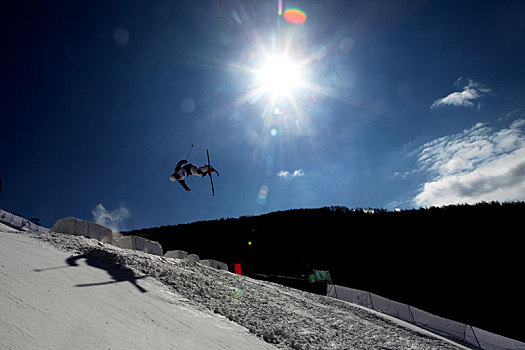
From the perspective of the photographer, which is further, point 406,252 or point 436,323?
point 406,252

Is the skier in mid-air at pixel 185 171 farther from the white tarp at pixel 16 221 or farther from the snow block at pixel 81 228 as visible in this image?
the white tarp at pixel 16 221

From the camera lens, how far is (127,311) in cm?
471

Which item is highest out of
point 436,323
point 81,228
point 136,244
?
point 81,228

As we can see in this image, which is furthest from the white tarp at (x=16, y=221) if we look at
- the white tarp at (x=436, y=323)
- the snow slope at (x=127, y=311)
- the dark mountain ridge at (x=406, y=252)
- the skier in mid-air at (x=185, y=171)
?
the white tarp at (x=436, y=323)

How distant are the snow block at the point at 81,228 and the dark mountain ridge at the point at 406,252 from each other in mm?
14175

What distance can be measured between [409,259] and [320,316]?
3418cm

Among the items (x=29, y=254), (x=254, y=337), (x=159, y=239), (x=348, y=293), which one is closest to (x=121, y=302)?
(x=254, y=337)

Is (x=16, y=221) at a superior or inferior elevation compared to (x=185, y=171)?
inferior

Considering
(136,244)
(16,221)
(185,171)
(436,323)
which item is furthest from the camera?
(16,221)

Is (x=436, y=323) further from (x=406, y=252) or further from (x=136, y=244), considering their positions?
(x=406, y=252)

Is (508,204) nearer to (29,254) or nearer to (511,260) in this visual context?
(511,260)

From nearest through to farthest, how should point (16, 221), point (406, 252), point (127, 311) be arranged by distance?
point (127, 311)
point (16, 221)
point (406, 252)

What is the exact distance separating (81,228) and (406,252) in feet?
130

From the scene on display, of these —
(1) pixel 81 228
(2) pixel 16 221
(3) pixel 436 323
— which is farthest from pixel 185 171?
(2) pixel 16 221
